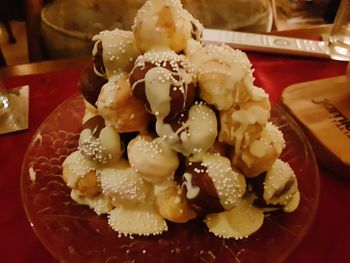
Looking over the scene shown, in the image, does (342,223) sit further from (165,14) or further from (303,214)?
(165,14)

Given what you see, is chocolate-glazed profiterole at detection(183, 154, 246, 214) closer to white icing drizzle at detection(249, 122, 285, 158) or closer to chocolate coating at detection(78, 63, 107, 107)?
white icing drizzle at detection(249, 122, 285, 158)

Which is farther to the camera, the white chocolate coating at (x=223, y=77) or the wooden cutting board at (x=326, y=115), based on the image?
the wooden cutting board at (x=326, y=115)

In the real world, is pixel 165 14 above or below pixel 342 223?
above

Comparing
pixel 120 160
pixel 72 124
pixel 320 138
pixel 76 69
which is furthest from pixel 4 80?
pixel 320 138

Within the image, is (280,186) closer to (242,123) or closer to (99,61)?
(242,123)

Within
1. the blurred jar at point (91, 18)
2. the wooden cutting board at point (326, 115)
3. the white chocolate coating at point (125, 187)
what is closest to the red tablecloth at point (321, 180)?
the wooden cutting board at point (326, 115)

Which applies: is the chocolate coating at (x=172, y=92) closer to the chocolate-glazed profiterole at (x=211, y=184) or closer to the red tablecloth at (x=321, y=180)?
the chocolate-glazed profiterole at (x=211, y=184)

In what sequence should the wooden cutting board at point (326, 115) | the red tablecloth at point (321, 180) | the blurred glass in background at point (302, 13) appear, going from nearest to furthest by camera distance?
the red tablecloth at point (321, 180) < the wooden cutting board at point (326, 115) < the blurred glass in background at point (302, 13)
